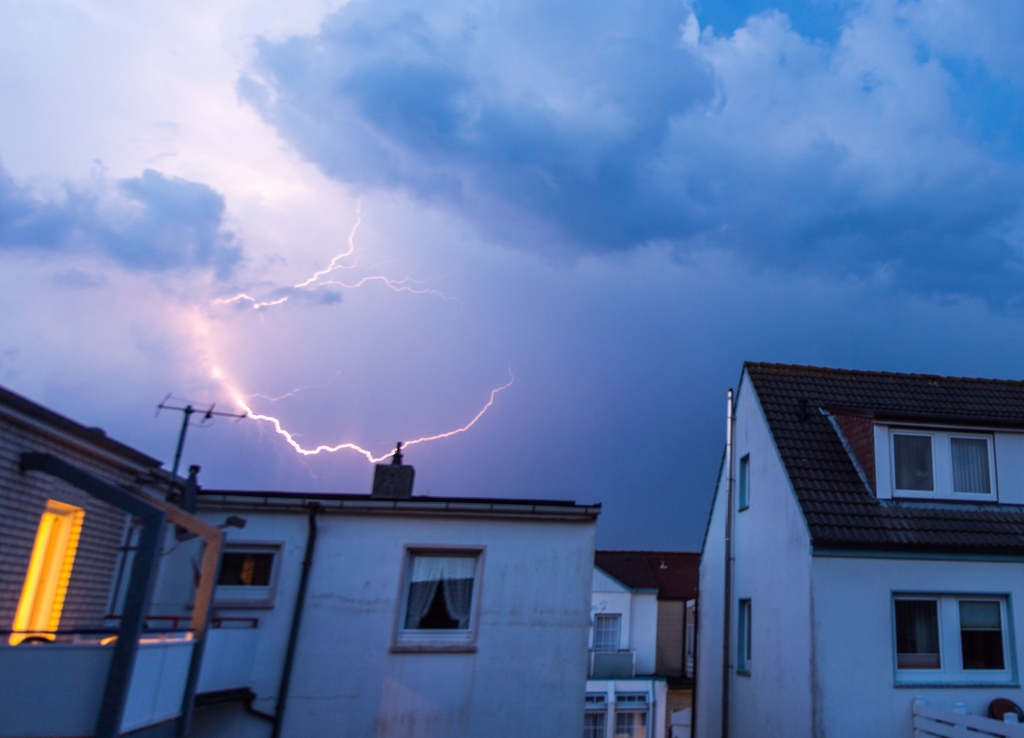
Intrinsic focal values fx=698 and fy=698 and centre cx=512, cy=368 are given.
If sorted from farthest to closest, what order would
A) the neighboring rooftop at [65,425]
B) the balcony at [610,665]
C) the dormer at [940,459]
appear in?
the balcony at [610,665] → the dormer at [940,459] → the neighboring rooftop at [65,425]

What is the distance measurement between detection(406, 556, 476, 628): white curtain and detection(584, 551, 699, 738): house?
633 inches

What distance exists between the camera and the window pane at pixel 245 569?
11141 millimetres

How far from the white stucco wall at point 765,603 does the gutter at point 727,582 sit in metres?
0.11

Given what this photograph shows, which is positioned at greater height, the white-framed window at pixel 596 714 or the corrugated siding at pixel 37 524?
the corrugated siding at pixel 37 524

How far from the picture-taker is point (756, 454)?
15211 millimetres

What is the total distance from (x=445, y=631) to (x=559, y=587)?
6.31 ft

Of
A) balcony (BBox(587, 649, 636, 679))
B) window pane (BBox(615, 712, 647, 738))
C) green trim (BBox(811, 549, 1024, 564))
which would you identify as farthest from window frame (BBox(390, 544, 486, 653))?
window pane (BBox(615, 712, 647, 738))

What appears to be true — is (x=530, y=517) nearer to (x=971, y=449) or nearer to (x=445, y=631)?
(x=445, y=631)

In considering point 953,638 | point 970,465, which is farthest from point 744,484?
point 953,638

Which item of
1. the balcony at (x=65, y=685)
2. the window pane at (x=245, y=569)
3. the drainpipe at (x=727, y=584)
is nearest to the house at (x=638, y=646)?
the drainpipe at (x=727, y=584)

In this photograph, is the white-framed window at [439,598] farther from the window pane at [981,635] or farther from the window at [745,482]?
the window pane at [981,635]

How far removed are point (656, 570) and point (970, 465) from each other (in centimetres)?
2008

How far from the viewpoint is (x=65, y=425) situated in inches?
319

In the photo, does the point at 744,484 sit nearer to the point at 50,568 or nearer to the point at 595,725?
the point at 50,568
